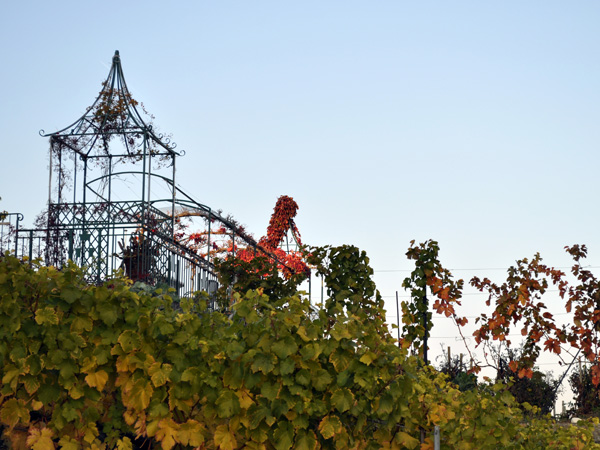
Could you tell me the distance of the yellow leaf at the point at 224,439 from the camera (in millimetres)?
3863

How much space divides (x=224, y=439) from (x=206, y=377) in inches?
14.7

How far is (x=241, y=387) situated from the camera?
3.93 metres

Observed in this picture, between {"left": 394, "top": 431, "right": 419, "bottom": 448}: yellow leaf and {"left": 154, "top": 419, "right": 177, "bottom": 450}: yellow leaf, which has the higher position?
{"left": 154, "top": 419, "right": 177, "bottom": 450}: yellow leaf

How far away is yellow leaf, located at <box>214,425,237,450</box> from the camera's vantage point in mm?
3863

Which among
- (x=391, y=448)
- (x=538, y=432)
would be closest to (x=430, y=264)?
(x=538, y=432)

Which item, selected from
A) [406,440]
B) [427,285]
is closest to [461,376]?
[427,285]

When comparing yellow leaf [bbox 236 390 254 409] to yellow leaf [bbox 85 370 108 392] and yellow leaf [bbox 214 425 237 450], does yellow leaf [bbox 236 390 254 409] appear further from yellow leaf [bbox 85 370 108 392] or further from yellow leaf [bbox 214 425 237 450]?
yellow leaf [bbox 85 370 108 392]

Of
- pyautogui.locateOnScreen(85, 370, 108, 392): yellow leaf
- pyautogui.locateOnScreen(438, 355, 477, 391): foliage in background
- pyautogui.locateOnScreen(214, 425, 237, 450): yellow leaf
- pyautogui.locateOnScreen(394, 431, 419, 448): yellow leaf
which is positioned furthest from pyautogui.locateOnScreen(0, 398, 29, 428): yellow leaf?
pyautogui.locateOnScreen(438, 355, 477, 391): foliage in background

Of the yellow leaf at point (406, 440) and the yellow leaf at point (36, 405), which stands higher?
the yellow leaf at point (36, 405)

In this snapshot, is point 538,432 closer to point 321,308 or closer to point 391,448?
point 391,448

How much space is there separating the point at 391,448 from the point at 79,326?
6.81ft

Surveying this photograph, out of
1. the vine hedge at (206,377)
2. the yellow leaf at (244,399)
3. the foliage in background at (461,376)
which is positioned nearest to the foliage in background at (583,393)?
the foliage in background at (461,376)

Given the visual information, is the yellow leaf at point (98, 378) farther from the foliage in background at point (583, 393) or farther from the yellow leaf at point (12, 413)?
the foliage in background at point (583, 393)

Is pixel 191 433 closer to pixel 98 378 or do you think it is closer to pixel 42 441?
pixel 98 378
